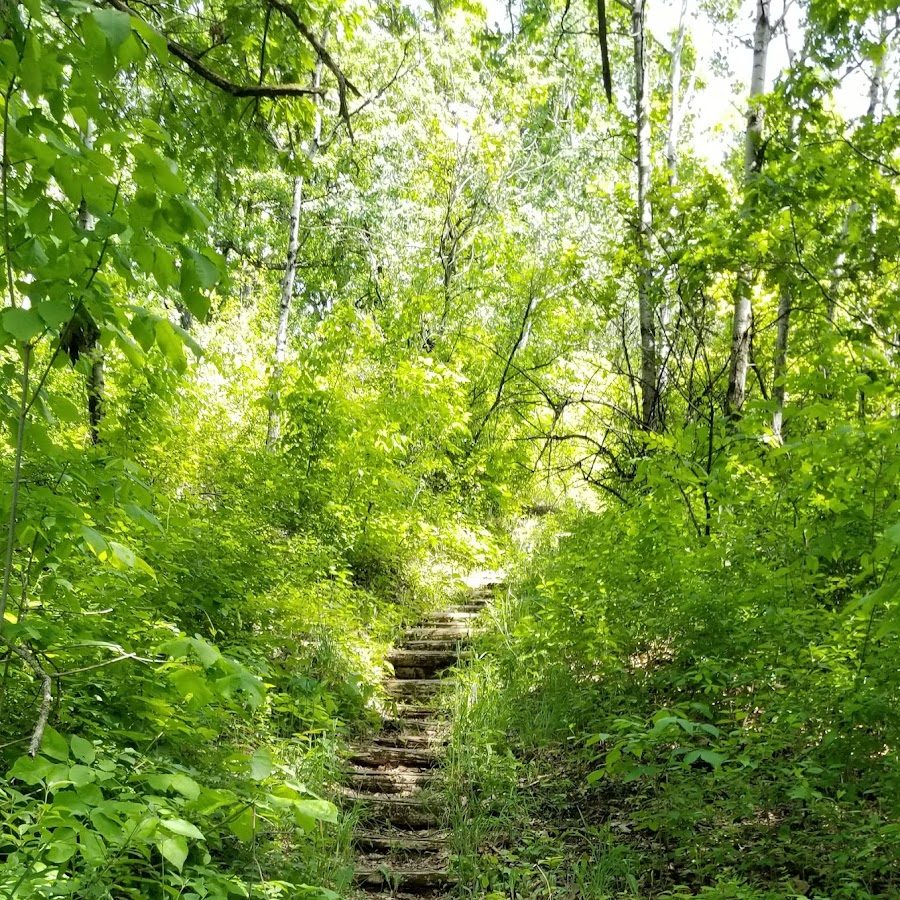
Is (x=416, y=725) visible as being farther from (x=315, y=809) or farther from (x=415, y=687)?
(x=315, y=809)

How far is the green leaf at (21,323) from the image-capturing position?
131 centimetres

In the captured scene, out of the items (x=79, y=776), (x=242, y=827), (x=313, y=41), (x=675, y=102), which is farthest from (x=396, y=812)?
(x=675, y=102)

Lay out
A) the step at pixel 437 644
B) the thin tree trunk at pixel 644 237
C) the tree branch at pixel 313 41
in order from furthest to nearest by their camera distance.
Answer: the step at pixel 437 644 → the thin tree trunk at pixel 644 237 → the tree branch at pixel 313 41

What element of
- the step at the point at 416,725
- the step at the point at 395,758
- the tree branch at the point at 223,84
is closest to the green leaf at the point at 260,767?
the tree branch at the point at 223,84

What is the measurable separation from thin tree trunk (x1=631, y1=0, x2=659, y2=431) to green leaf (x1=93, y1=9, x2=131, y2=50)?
5.63 metres

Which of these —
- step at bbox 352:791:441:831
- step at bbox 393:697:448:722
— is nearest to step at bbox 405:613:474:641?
step at bbox 393:697:448:722

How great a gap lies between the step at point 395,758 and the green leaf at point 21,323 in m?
4.19

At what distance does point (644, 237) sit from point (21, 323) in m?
5.72

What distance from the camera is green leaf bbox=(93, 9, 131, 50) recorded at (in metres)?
1.02

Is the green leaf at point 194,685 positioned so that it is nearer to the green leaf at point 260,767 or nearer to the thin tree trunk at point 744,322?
the green leaf at point 260,767

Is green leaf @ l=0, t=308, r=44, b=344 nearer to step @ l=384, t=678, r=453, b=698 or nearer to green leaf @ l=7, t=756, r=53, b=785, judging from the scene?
green leaf @ l=7, t=756, r=53, b=785

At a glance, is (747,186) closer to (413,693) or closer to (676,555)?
(676,555)

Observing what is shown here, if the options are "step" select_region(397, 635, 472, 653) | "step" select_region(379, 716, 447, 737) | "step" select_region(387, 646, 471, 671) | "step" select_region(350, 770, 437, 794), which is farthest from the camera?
"step" select_region(397, 635, 472, 653)

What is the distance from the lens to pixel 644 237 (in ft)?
20.5
